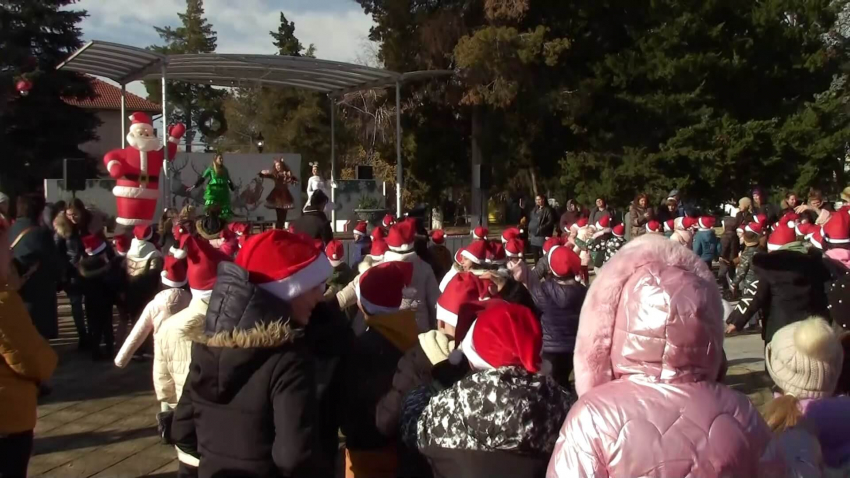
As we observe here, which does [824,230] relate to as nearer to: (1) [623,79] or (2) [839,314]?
(2) [839,314]

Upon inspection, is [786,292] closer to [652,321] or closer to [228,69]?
[652,321]

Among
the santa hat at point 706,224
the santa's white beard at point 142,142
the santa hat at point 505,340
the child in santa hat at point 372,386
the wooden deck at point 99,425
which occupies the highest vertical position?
the santa's white beard at point 142,142

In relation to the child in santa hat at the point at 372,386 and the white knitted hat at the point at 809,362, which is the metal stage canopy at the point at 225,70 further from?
the white knitted hat at the point at 809,362

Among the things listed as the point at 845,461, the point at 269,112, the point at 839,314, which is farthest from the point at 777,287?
the point at 269,112

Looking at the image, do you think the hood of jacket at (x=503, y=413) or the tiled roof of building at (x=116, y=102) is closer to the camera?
the hood of jacket at (x=503, y=413)

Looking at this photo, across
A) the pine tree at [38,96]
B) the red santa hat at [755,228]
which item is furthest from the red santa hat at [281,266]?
the pine tree at [38,96]

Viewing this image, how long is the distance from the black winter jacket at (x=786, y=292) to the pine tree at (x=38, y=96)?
29.3 metres

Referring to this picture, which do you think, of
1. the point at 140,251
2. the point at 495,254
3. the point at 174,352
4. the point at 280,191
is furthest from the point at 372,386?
the point at 280,191

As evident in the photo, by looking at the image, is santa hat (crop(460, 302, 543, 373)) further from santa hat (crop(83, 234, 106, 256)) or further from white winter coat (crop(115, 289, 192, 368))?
santa hat (crop(83, 234, 106, 256))

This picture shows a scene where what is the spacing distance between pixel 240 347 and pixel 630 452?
132cm

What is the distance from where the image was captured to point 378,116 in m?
29.6

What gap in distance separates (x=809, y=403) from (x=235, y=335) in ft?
6.61

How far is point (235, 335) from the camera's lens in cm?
273

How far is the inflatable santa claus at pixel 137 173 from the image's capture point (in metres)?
11.9
